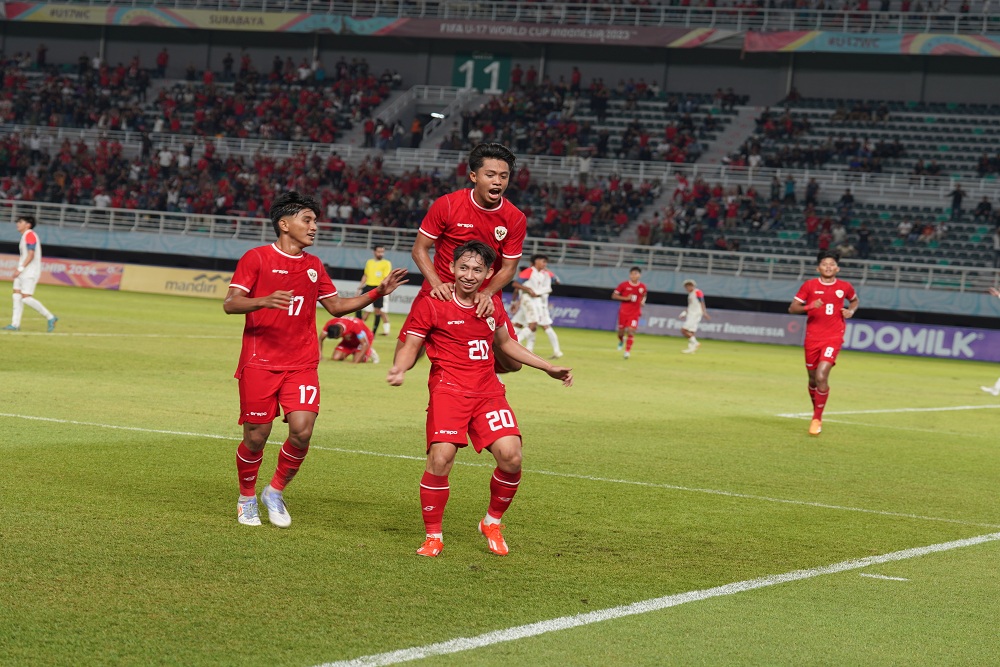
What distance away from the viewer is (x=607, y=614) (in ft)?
21.1

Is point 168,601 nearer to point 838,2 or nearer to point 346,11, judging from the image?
point 838,2

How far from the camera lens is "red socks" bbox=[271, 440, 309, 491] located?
8.43 m

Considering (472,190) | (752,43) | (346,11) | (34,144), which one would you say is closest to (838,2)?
(752,43)

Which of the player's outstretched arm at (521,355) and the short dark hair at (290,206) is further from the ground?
the short dark hair at (290,206)

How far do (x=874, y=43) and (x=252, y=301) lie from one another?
4846cm

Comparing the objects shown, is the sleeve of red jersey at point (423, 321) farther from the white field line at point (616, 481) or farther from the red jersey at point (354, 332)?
the red jersey at point (354, 332)

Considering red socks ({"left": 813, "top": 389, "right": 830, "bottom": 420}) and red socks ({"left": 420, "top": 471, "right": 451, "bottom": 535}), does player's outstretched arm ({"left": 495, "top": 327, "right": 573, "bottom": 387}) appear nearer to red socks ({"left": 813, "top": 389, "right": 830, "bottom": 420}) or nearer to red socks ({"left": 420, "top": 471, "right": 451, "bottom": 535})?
red socks ({"left": 420, "top": 471, "right": 451, "bottom": 535})

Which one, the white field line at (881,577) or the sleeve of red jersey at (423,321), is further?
the sleeve of red jersey at (423,321)

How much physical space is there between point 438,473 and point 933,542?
360 cm

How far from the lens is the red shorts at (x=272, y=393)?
825 cm

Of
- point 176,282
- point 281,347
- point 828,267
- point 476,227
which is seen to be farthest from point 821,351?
point 176,282

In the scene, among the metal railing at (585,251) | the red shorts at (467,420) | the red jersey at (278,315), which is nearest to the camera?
the red shorts at (467,420)

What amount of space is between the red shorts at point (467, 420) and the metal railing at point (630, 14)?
4887 cm

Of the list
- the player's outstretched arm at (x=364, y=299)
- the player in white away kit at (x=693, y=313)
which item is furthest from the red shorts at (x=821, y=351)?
the player in white away kit at (x=693, y=313)
